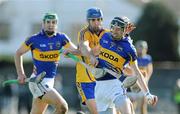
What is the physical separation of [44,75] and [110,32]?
214 cm

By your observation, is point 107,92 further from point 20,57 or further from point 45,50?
point 20,57

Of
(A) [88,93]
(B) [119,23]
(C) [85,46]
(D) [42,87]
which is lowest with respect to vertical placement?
(A) [88,93]

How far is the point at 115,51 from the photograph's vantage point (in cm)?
1504

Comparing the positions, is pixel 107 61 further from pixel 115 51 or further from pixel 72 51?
pixel 72 51

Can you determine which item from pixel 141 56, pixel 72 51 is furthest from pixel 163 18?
pixel 72 51

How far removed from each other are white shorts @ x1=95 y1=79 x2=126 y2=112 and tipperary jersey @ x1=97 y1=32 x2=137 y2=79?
0.45 ft

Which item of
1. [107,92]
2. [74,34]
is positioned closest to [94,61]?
[107,92]

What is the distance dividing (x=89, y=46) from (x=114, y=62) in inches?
69.0

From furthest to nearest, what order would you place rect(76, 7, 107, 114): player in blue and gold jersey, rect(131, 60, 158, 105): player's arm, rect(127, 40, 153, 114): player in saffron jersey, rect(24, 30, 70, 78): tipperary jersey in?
rect(127, 40, 153, 114): player in saffron jersey
rect(24, 30, 70, 78): tipperary jersey
rect(76, 7, 107, 114): player in blue and gold jersey
rect(131, 60, 158, 105): player's arm

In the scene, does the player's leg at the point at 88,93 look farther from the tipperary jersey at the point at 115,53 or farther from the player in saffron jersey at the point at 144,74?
the player in saffron jersey at the point at 144,74

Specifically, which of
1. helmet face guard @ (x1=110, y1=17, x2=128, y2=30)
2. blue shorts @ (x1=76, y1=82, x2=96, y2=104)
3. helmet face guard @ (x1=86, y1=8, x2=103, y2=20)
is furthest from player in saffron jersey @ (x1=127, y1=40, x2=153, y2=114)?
helmet face guard @ (x1=110, y1=17, x2=128, y2=30)

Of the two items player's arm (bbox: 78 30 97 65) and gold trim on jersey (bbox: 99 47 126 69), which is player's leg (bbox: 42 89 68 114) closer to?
player's arm (bbox: 78 30 97 65)

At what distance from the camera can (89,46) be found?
16.8 m

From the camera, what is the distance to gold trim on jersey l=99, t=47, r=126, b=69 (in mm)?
15070
